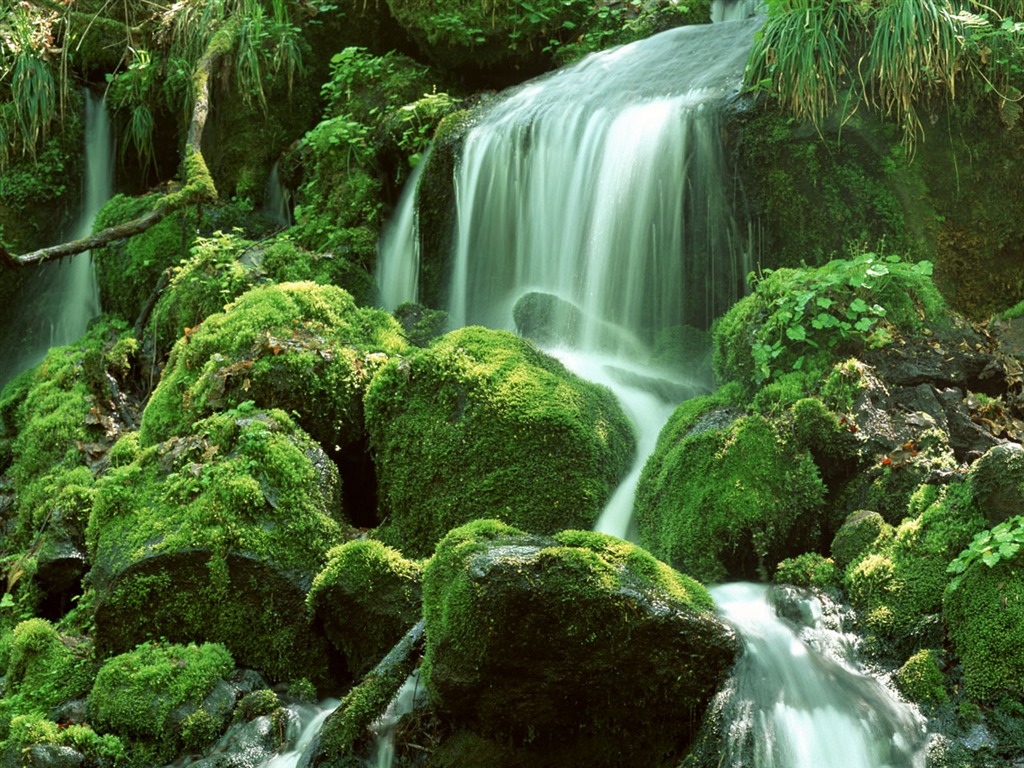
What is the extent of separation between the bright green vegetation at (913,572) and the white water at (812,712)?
0.66 ft

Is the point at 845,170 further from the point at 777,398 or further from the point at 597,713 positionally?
the point at 597,713

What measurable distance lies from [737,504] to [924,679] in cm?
132

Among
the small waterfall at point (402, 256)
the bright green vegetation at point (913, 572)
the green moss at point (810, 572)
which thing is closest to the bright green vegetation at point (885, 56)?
the small waterfall at point (402, 256)

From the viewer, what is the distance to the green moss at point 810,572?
4727 mm

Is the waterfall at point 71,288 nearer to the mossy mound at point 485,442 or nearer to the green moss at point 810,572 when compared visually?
the mossy mound at point 485,442

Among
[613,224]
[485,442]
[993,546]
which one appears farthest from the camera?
[613,224]

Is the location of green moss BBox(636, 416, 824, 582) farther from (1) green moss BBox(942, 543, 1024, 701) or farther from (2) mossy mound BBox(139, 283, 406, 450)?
(2) mossy mound BBox(139, 283, 406, 450)

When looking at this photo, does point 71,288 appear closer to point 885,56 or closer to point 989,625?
point 885,56

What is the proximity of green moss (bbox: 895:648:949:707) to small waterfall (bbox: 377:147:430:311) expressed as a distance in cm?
559

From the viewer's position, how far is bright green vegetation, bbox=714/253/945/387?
588 centimetres

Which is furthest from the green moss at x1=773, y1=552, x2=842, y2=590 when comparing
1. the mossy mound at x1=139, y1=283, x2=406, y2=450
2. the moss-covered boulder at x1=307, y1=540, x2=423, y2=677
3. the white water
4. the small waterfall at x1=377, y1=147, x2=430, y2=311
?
the small waterfall at x1=377, y1=147, x2=430, y2=311

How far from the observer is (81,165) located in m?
11.7

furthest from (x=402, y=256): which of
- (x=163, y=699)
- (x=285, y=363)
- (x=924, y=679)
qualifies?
(x=924, y=679)

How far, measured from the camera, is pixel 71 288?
11.0 meters
